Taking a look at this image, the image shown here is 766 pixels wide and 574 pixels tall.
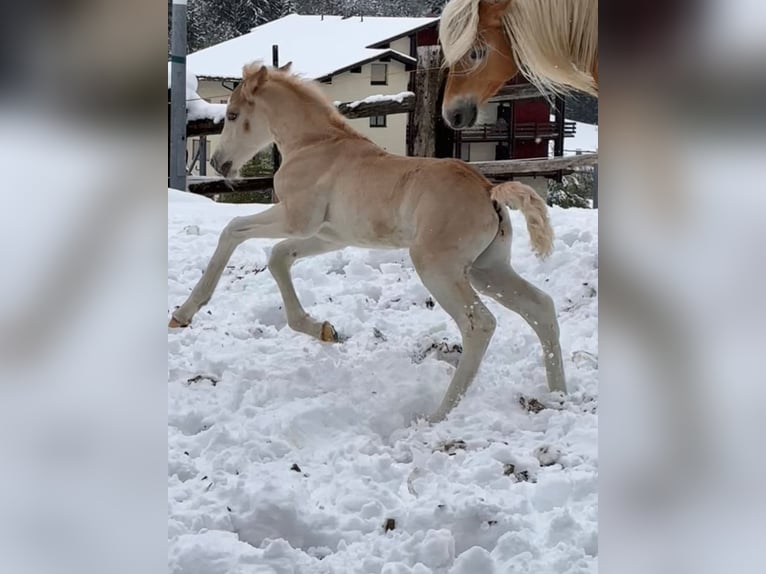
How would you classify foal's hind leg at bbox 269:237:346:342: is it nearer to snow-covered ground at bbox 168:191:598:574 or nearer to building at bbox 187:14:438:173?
snow-covered ground at bbox 168:191:598:574

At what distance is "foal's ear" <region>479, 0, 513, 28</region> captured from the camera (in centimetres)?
138

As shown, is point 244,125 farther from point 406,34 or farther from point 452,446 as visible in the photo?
point 452,446

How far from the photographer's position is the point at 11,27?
554 millimetres

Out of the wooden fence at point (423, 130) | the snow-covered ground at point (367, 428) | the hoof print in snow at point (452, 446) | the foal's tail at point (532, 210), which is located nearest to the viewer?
the snow-covered ground at point (367, 428)

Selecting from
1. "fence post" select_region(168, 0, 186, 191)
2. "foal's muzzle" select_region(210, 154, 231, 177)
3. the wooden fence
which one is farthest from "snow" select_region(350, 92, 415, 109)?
"fence post" select_region(168, 0, 186, 191)

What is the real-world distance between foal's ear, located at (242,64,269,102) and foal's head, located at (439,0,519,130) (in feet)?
1.28

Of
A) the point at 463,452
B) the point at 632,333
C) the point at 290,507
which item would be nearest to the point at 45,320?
the point at 632,333

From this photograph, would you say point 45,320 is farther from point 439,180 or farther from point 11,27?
point 439,180

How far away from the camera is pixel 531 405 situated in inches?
54.9

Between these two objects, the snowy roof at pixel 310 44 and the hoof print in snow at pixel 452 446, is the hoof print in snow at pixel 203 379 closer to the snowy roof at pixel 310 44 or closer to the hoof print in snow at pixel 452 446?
the hoof print in snow at pixel 452 446

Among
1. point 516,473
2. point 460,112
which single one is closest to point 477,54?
point 460,112

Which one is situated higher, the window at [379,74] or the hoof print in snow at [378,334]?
the window at [379,74]

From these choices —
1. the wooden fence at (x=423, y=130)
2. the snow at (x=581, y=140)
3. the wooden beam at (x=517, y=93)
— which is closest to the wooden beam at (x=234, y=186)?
the wooden fence at (x=423, y=130)

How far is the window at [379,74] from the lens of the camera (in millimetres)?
1599
